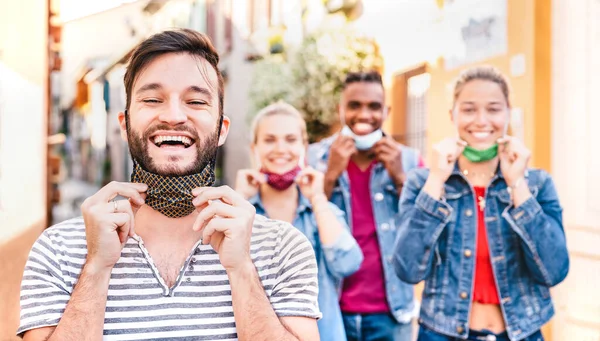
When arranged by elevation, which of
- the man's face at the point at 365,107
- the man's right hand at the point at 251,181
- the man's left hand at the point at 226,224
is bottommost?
the man's left hand at the point at 226,224

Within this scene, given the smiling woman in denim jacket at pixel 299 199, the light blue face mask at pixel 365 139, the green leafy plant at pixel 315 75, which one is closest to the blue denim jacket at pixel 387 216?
the light blue face mask at pixel 365 139

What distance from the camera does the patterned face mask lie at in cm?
138

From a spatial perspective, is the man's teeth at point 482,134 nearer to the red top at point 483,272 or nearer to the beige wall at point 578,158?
the red top at point 483,272

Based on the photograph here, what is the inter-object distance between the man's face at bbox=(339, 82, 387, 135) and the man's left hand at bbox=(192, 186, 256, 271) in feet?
4.55

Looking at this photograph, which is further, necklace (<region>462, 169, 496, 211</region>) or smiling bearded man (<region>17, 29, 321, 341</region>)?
necklace (<region>462, 169, 496, 211</region>)

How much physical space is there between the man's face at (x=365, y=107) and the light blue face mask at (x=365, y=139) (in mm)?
19

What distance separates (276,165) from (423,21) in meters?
1.86

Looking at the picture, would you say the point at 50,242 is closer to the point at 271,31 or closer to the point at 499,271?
the point at 499,271

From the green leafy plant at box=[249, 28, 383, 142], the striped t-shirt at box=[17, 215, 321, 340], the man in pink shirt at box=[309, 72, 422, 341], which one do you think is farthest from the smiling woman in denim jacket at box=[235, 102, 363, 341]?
the green leafy plant at box=[249, 28, 383, 142]

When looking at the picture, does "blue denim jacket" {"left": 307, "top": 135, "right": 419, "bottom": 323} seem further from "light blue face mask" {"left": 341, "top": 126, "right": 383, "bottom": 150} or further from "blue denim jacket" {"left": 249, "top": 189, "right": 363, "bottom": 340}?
"blue denim jacket" {"left": 249, "top": 189, "right": 363, "bottom": 340}

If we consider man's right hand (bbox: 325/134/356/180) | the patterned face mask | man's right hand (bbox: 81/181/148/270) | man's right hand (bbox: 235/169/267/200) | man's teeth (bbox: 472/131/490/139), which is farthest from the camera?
man's right hand (bbox: 325/134/356/180)

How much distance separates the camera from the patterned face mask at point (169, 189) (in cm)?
138

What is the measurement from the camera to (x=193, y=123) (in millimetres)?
1406

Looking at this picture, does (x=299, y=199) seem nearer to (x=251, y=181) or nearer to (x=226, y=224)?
(x=251, y=181)
